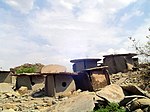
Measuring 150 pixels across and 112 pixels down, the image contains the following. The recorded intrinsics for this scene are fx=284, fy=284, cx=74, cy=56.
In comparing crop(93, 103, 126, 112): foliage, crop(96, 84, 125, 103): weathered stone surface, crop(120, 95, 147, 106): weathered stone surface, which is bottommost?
crop(93, 103, 126, 112): foliage

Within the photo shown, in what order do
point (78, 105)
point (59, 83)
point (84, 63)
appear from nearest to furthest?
point (78, 105) → point (59, 83) → point (84, 63)

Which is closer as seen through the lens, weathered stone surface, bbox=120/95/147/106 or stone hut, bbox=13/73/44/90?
weathered stone surface, bbox=120/95/147/106

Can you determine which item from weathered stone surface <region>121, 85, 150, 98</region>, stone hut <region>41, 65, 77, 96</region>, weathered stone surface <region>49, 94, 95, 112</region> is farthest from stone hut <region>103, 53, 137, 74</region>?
weathered stone surface <region>49, 94, 95, 112</region>

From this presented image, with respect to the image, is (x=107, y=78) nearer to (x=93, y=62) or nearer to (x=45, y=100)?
(x=45, y=100)

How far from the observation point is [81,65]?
27656mm

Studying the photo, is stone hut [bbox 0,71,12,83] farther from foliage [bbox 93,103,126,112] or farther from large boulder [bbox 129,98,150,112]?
large boulder [bbox 129,98,150,112]

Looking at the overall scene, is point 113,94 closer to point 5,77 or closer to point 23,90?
point 23,90

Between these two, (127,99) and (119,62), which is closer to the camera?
(127,99)

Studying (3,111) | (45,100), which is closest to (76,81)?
(45,100)

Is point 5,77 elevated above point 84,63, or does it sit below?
below

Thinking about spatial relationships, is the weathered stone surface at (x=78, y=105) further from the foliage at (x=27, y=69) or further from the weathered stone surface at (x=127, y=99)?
the foliage at (x=27, y=69)

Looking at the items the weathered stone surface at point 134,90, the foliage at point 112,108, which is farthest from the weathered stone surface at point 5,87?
the foliage at point 112,108

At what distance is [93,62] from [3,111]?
1554 cm

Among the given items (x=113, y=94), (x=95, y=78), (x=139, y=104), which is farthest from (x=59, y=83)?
(x=139, y=104)
